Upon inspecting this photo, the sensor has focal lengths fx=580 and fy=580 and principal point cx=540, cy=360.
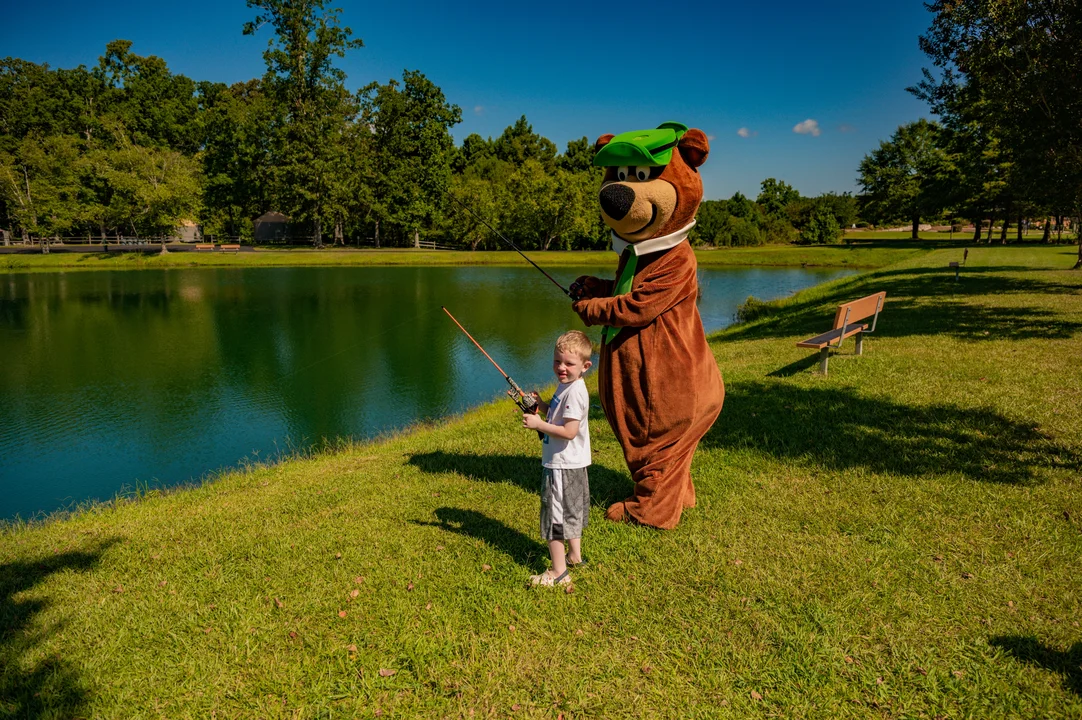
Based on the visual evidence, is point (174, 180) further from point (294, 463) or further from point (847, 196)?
point (847, 196)

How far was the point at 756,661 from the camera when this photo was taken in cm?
331

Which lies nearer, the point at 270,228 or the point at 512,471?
the point at 512,471

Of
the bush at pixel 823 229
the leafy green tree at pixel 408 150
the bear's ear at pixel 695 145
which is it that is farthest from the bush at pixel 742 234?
the bear's ear at pixel 695 145

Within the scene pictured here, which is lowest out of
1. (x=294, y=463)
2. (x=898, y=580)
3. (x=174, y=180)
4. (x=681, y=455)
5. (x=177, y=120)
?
(x=294, y=463)

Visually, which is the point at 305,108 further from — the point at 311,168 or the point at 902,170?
the point at 902,170

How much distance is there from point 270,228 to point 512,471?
62037 mm

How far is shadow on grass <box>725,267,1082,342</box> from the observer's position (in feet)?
36.6

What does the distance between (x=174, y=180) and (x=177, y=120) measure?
17491 millimetres

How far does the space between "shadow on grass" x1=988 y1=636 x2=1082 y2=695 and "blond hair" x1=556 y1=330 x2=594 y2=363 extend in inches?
114

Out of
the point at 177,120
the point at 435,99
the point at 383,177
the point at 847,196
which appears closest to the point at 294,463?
the point at 383,177

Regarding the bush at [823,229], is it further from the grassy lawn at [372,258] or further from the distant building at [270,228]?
the distant building at [270,228]

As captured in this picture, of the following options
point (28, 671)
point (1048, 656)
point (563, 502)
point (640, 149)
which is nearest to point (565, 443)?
point (563, 502)

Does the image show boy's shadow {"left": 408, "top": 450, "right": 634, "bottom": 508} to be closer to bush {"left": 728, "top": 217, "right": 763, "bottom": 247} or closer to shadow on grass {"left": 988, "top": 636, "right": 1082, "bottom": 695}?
shadow on grass {"left": 988, "top": 636, "right": 1082, "bottom": 695}

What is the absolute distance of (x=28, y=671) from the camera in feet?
10.9
